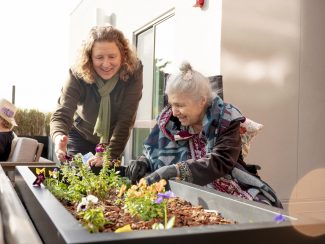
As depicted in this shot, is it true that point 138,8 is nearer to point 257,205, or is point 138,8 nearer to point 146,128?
point 146,128

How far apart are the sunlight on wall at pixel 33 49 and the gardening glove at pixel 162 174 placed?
329 inches

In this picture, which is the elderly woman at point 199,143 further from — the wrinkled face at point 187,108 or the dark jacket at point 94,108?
the dark jacket at point 94,108

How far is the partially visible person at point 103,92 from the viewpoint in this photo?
7.30ft

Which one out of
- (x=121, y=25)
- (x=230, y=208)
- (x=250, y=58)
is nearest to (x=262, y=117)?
(x=250, y=58)

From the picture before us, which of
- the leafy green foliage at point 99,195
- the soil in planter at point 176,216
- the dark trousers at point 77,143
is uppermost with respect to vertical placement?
the dark trousers at point 77,143

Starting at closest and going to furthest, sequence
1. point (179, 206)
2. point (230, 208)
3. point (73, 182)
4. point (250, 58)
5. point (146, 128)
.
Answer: point (230, 208) → point (179, 206) → point (73, 182) → point (250, 58) → point (146, 128)

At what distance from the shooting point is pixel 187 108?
2.00 metres

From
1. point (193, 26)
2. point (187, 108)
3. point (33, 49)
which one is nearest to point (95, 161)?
point (187, 108)

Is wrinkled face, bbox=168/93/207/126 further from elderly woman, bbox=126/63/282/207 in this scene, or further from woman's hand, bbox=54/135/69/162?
woman's hand, bbox=54/135/69/162

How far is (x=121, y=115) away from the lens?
242 cm

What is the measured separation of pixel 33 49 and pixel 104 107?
9.17 m

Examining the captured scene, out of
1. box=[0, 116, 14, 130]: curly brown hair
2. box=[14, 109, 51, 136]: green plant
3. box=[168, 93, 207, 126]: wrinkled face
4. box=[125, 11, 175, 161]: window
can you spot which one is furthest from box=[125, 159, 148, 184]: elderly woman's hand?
box=[14, 109, 51, 136]: green plant

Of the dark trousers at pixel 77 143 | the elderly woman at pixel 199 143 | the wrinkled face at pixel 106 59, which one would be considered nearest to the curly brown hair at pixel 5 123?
the dark trousers at pixel 77 143

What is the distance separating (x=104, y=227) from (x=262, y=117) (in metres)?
2.93
